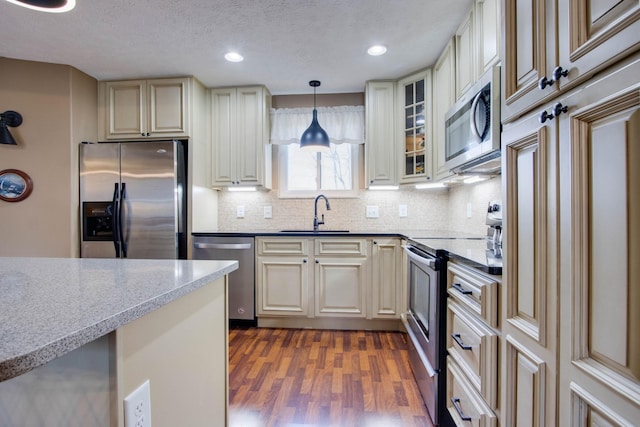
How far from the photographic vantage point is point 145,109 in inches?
116

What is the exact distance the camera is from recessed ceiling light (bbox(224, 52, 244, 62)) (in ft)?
8.46

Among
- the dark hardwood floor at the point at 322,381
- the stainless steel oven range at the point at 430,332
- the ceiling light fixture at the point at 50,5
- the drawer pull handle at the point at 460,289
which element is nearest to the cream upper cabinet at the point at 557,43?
the drawer pull handle at the point at 460,289

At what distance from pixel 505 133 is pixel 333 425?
1517 millimetres

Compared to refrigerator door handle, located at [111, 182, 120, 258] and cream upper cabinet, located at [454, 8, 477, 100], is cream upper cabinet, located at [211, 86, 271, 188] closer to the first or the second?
refrigerator door handle, located at [111, 182, 120, 258]

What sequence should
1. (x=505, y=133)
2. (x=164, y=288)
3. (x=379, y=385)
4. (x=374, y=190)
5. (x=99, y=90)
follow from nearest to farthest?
(x=164, y=288) → (x=505, y=133) → (x=379, y=385) → (x=99, y=90) → (x=374, y=190)

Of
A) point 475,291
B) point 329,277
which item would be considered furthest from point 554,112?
point 329,277

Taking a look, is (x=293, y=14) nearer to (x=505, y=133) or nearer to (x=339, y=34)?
(x=339, y=34)

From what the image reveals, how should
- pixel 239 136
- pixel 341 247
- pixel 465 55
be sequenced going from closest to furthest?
1. pixel 465 55
2. pixel 341 247
3. pixel 239 136

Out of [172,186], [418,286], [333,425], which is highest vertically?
[172,186]

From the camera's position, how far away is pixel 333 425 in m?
1.59

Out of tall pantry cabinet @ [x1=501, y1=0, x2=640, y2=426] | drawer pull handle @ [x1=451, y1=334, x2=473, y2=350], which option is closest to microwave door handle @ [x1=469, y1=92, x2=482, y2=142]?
tall pantry cabinet @ [x1=501, y1=0, x2=640, y2=426]

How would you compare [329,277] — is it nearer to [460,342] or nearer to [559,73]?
[460,342]

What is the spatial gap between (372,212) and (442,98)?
1.29 metres

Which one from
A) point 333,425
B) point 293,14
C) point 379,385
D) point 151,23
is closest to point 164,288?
point 333,425
